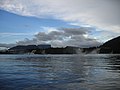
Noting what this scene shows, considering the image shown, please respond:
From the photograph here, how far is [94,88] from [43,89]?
201 inches

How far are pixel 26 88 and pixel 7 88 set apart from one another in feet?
6.58

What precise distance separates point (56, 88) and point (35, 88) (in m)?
2.17

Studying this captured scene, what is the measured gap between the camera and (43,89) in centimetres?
2125

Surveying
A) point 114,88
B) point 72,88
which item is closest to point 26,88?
point 72,88

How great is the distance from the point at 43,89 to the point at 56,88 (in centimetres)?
135

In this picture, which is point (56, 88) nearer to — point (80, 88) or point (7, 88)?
point (80, 88)

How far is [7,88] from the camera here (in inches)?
866

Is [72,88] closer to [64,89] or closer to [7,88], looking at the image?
[64,89]

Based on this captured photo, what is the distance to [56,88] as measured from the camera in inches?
854

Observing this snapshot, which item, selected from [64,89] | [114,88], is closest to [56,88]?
[64,89]

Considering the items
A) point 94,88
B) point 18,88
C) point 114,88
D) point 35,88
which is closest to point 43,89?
point 35,88

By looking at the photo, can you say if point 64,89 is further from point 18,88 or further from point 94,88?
point 18,88

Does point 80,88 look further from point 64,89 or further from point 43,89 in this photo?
point 43,89

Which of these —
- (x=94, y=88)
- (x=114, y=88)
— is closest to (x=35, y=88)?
(x=94, y=88)
